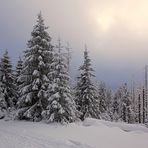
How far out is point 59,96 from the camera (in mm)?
24516

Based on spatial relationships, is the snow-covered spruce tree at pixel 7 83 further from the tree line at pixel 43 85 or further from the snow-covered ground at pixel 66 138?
the snow-covered ground at pixel 66 138

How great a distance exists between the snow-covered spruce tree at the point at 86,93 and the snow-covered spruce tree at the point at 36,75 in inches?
361

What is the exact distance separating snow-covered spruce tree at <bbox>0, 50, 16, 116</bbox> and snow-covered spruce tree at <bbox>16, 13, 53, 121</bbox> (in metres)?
7.11

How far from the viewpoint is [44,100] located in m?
26.9

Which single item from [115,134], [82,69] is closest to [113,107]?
[82,69]

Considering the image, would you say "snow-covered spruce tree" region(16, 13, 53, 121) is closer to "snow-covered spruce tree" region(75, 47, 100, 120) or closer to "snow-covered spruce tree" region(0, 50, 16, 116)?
"snow-covered spruce tree" region(0, 50, 16, 116)

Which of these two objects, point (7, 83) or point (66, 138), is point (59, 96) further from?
point (7, 83)

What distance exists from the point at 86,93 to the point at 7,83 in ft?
33.0

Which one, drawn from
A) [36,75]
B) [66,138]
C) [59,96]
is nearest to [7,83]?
[36,75]

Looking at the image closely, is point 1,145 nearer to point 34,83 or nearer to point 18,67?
point 34,83

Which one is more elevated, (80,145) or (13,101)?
(13,101)

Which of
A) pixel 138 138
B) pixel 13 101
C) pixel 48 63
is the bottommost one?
pixel 138 138

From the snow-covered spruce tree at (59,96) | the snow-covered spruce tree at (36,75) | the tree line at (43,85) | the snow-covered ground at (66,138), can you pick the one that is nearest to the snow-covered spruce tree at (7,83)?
the tree line at (43,85)

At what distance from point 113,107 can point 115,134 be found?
49.0 meters
